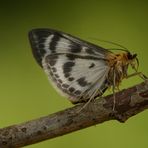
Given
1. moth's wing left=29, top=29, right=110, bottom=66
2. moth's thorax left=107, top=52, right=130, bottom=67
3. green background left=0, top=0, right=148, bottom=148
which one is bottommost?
green background left=0, top=0, right=148, bottom=148

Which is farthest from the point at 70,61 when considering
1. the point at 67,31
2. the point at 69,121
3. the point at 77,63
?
the point at 67,31

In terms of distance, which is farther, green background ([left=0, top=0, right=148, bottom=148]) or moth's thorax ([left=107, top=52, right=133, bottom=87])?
green background ([left=0, top=0, right=148, bottom=148])

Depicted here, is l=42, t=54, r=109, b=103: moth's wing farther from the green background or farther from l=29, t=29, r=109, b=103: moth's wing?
the green background

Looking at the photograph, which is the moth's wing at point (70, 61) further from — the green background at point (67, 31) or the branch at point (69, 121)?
the green background at point (67, 31)

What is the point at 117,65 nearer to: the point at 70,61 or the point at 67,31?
the point at 70,61

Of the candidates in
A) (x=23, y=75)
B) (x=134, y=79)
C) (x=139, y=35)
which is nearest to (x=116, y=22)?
(x=139, y=35)

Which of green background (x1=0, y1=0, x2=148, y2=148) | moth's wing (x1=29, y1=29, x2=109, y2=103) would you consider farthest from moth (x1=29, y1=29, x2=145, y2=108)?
green background (x1=0, y1=0, x2=148, y2=148)

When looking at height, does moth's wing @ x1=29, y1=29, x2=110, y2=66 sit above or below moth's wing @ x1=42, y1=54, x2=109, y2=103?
above
